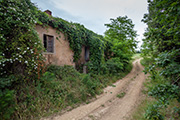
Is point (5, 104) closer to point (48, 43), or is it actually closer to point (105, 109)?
point (105, 109)

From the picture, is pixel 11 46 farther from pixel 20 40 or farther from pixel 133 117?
pixel 133 117

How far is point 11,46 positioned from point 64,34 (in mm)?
4204

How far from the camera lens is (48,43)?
6941 millimetres

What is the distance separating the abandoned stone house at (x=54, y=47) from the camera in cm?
652

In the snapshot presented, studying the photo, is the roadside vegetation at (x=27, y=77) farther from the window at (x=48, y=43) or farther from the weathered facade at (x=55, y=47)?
the window at (x=48, y=43)

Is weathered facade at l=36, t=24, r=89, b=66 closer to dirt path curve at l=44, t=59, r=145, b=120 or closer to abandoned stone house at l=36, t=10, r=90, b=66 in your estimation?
abandoned stone house at l=36, t=10, r=90, b=66

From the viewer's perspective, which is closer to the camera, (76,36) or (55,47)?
(55,47)

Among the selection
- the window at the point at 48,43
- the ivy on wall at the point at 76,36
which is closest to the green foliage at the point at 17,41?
the ivy on wall at the point at 76,36

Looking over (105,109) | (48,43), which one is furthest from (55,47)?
(105,109)

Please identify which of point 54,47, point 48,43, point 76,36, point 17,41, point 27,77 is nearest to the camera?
point 17,41

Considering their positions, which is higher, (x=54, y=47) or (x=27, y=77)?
(x=54, y=47)

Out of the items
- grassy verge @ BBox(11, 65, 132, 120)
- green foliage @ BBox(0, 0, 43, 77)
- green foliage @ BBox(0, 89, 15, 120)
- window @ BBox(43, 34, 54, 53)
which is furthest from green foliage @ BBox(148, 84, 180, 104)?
window @ BBox(43, 34, 54, 53)

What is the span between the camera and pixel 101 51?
34.9ft

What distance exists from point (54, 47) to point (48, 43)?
48 centimetres
